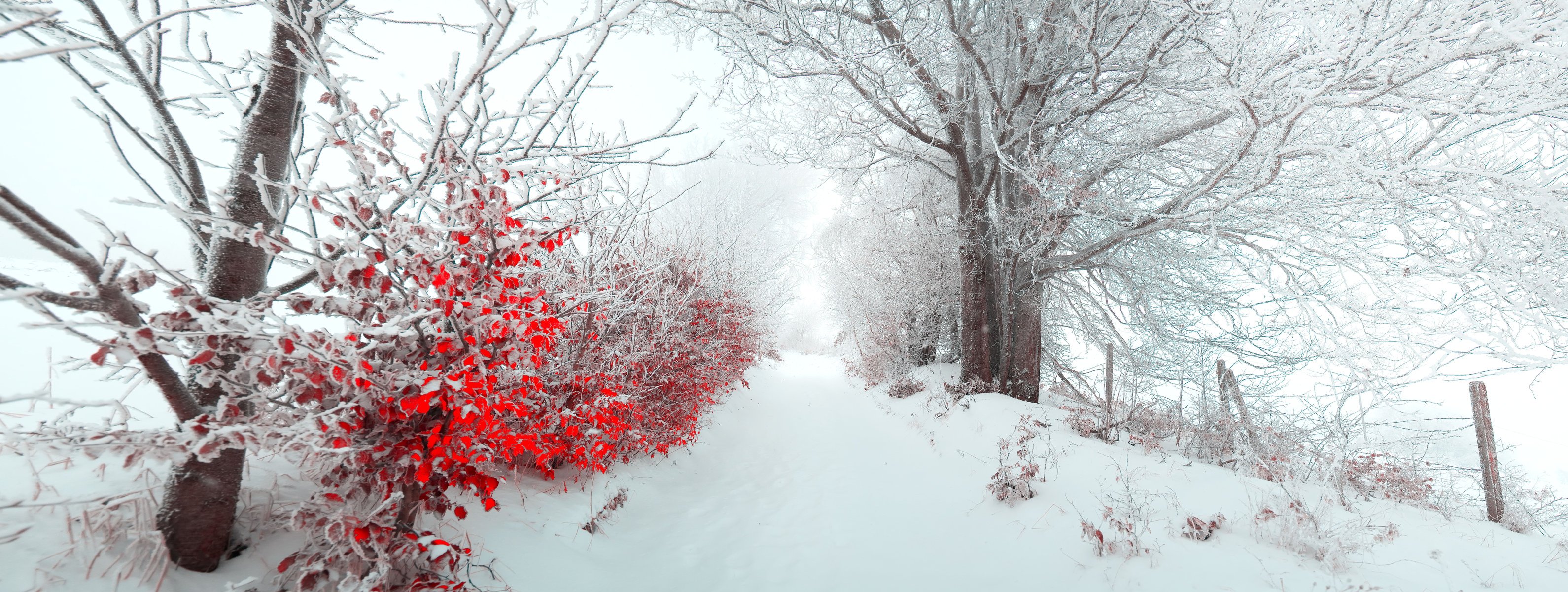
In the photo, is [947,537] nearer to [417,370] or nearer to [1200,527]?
[1200,527]

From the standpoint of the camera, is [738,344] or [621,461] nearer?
[621,461]

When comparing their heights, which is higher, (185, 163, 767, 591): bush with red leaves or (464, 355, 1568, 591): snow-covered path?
(185, 163, 767, 591): bush with red leaves

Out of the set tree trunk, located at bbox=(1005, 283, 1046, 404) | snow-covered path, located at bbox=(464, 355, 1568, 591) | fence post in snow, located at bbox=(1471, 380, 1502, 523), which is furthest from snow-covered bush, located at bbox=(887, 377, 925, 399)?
fence post in snow, located at bbox=(1471, 380, 1502, 523)

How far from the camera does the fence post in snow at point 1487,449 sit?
3.67 m

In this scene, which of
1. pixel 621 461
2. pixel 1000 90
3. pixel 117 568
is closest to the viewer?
pixel 117 568

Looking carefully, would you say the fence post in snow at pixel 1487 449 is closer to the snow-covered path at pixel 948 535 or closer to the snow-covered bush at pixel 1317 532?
the snow-covered path at pixel 948 535

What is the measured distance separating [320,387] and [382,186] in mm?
694

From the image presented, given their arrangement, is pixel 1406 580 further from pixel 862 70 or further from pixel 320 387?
pixel 862 70

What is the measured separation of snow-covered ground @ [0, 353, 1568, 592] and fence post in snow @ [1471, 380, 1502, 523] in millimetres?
381

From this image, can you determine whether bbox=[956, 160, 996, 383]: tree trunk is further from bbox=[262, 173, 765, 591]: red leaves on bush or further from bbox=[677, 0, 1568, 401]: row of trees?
bbox=[262, 173, 765, 591]: red leaves on bush

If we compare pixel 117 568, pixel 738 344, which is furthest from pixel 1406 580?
pixel 738 344

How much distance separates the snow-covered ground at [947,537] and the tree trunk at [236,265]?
131mm

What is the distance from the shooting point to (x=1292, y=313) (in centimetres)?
502

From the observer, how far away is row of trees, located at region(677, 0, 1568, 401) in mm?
2902
